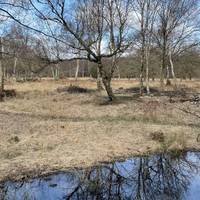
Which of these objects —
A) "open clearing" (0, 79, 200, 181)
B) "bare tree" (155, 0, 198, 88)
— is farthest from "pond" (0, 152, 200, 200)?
"bare tree" (155, 0, 198, 88)

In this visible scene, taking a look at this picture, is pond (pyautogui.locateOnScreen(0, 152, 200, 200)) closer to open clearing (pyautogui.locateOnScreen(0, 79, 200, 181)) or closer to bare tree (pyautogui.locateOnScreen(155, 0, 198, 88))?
open clearing (pyautogui.locateOnScreen(0, 79, 200, 181))

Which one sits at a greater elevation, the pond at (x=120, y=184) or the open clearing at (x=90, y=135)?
the open clearing at (x=90, y=135)

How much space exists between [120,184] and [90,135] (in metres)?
5.93

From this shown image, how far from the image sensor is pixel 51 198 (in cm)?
955

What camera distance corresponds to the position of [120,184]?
10.7 metres

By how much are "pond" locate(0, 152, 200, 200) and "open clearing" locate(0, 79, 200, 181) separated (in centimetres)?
67

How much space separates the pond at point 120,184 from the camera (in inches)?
383

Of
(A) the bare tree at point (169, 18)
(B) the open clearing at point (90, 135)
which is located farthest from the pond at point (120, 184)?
(A) the bare tree at point (169, 18)

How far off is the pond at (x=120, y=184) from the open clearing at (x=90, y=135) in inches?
26.5

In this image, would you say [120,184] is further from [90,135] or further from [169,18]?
[169,18]

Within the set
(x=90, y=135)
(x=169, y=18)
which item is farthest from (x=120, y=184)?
(x=169, y=18)

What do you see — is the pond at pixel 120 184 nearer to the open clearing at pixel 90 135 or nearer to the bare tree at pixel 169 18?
the open clearing at pixel 90 135

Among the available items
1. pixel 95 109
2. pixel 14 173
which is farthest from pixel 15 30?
pixel 14 173

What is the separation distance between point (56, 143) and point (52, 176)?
378 centimetres
